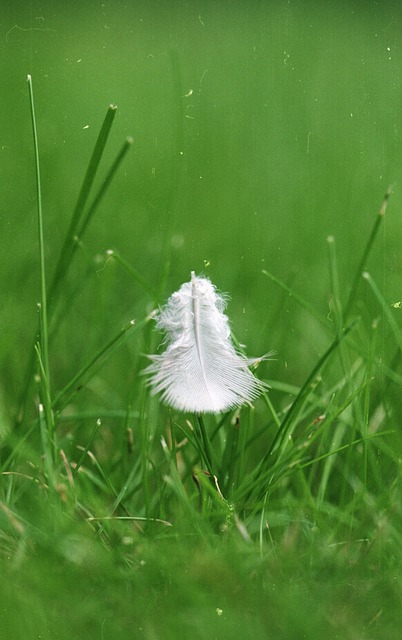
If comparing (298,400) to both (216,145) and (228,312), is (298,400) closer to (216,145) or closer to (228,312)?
(228,312)

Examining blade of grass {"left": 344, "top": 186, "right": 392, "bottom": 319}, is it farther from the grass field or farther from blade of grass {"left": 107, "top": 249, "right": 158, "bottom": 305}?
blade of grass {"left": 107, "top": 249, "right": 158, "bottom": 305}

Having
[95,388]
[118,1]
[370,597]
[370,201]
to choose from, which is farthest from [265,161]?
[370,597]

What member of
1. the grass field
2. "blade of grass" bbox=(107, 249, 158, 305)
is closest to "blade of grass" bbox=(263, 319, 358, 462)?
the grass field

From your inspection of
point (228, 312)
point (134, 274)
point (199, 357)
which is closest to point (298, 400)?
point (199, 357)

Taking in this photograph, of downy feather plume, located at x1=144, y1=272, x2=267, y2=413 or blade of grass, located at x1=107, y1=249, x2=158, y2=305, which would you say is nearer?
downy feather plume, located at x1=144, y1=272, x2=267, y2=413

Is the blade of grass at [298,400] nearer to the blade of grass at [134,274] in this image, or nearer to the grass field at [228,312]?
the grass field at [228,312]

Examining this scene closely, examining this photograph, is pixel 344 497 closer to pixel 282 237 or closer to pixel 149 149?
pixel 282 237

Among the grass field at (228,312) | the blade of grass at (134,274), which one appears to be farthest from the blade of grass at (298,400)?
the blade of grass at (134,274)

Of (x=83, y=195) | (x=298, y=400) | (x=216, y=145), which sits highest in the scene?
(x=216, y=145)
